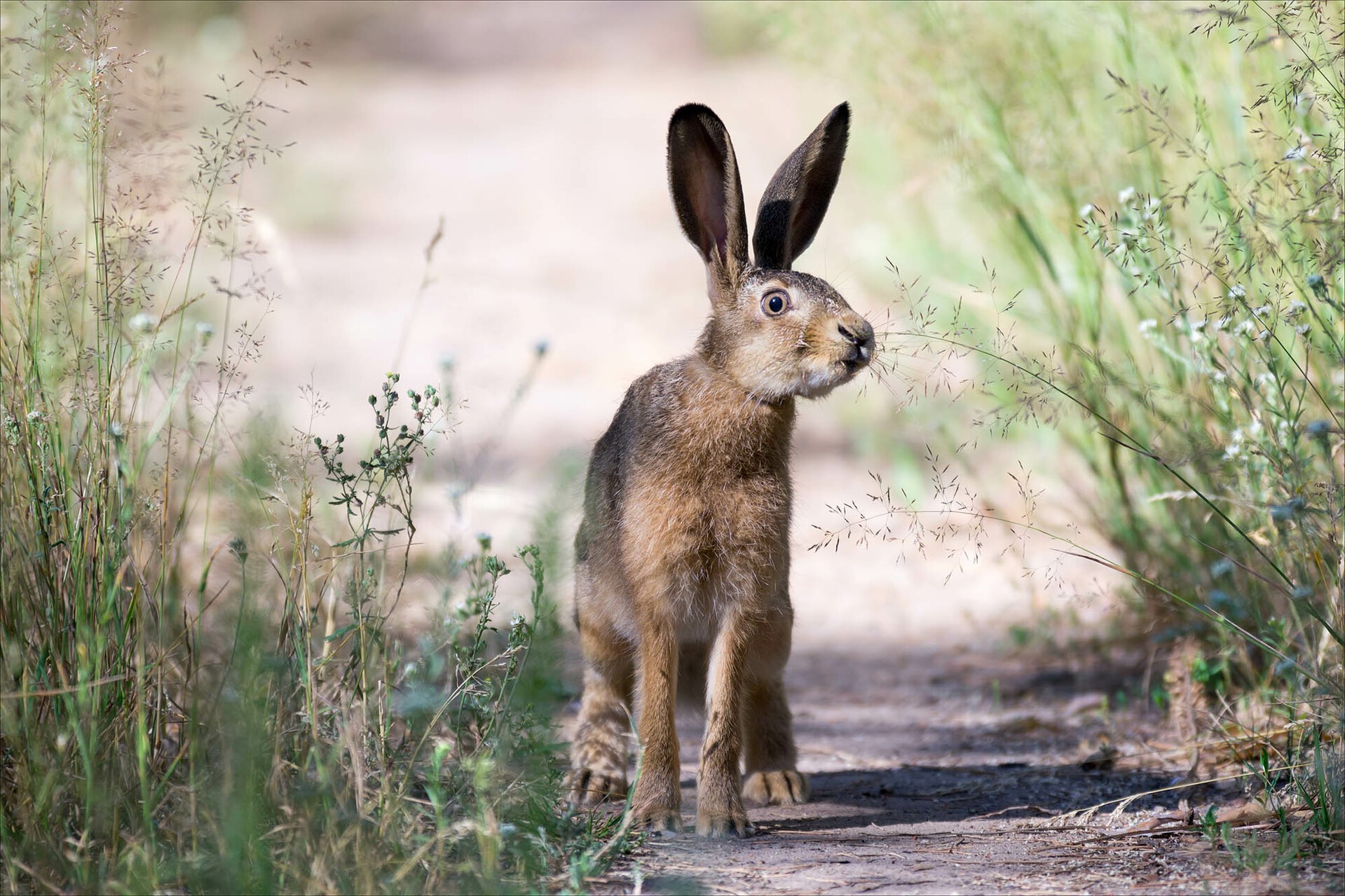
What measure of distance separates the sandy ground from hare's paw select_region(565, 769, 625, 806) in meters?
0.30

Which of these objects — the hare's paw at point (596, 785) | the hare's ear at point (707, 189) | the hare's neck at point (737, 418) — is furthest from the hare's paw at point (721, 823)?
the hare's ear at point (707, 189)

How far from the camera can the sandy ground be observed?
3.33 metres

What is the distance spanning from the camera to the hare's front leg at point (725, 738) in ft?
11.1

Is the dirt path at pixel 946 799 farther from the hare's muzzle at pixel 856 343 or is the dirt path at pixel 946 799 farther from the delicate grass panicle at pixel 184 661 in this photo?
the hare's muzzle at pixel 856 343

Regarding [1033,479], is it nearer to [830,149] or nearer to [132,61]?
[830,149]

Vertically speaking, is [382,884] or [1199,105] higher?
[1199,105]

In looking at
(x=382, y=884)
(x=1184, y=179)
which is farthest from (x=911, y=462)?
(x=382, y=884)

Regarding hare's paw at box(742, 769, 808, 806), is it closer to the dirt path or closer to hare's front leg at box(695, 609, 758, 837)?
the dirt path

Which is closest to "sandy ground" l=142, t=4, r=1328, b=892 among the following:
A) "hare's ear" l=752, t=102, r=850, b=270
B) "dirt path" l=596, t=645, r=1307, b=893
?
"dirt path" l=596, t=645, r=1307, b=893

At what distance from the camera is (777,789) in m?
3.93

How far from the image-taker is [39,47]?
119 inches

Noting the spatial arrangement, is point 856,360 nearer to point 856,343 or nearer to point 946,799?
point 856,343

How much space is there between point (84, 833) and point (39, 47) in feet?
5.63

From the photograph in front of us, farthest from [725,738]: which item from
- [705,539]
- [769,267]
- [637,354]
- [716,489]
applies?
[637,354]
